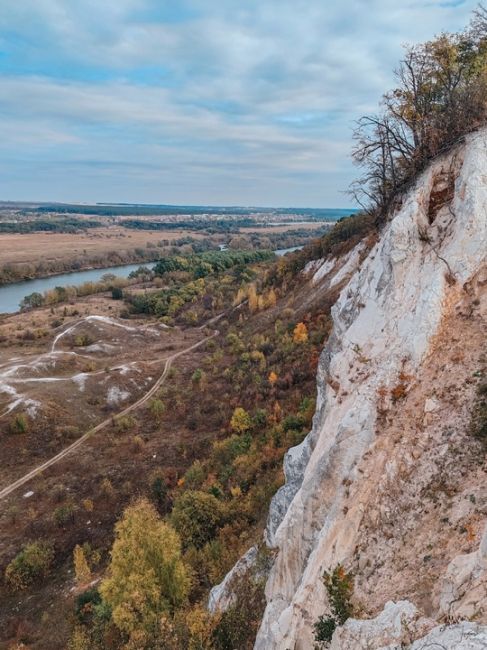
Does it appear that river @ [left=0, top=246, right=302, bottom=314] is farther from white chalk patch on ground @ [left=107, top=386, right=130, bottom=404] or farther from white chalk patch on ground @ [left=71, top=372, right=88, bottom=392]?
white chalk patch on ground @ [left=107, top=386, right=130, bottom=404]

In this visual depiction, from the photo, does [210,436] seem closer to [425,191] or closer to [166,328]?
[425,191]

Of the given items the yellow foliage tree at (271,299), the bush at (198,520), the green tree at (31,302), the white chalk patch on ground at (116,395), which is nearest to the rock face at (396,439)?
the bush at (198,520)

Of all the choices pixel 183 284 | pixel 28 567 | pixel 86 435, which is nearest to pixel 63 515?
pixel 28 567

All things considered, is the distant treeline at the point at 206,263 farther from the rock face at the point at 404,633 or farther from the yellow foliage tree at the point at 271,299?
the rock face at the point at 404,633

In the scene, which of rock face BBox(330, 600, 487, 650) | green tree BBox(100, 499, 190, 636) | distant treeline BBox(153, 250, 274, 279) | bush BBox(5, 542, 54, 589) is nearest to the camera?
rock face BBox(330, 600, 487, 650)

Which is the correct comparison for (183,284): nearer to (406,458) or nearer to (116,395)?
(116,395)

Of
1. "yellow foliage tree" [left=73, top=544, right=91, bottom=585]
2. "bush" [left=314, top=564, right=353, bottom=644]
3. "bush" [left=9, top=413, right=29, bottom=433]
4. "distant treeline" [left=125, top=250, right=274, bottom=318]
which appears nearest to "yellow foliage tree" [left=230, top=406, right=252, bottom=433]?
"yellow foliage tree" [left=73, top=544, right=91, bottom=585]
